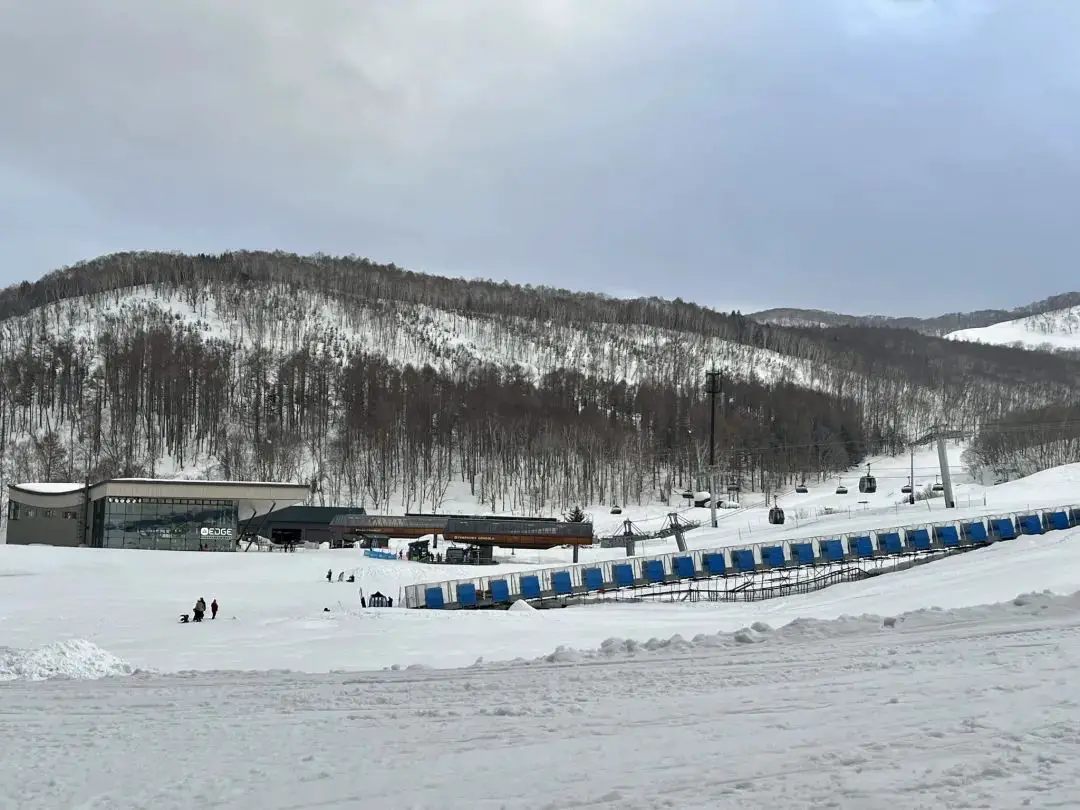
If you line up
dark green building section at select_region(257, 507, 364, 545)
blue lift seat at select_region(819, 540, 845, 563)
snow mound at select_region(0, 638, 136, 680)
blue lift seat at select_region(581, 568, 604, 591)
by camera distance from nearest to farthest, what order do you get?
snow mound at select_region(0, 638, 136, 680) < blue lift seat at select_region(581, 568, 604, 591) < blue lift seat at select_region(819, 540, 845, 563) < dark green building section at select_region(257, 507, 364, 545)

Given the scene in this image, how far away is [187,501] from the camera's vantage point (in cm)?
5797

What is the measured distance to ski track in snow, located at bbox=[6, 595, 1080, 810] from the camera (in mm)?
7191

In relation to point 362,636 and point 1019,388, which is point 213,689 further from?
point 1019,388

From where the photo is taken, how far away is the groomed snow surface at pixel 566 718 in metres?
7.30

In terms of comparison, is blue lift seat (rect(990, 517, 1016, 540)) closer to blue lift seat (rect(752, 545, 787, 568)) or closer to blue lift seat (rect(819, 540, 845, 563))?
blue lift seat (rect(819, 540, 845, 563))

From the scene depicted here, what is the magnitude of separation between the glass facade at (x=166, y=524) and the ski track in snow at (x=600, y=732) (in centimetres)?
4731

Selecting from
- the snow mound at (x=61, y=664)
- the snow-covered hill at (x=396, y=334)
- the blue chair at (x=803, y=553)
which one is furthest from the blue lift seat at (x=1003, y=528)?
the snow-covered hill at (x=396, y=334)

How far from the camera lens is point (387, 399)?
116125 millimetres

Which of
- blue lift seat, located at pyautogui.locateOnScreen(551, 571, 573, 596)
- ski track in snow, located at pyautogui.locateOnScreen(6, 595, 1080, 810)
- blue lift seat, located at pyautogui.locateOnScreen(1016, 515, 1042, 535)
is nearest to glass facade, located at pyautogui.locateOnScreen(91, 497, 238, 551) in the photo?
blue lift seat, located at pyautogui.locateOnScreen(551, 571, 573, 596)

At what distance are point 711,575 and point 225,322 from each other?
131 m

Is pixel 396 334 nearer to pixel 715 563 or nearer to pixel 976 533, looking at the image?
pixel 715 563

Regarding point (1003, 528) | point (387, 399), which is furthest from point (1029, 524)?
point (387, 399)

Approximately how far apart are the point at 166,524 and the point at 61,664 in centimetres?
4625

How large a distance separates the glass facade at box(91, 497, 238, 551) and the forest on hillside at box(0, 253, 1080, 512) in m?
35.6
